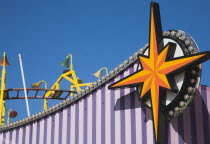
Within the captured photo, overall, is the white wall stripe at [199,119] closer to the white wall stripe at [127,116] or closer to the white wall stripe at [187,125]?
the white wall stripe at [187,125]

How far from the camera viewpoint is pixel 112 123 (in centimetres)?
748

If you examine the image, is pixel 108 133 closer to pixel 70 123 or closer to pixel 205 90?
pixel 70 123

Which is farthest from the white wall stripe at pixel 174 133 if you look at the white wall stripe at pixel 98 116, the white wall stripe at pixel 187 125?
the white wall stripe at pixel 98 116

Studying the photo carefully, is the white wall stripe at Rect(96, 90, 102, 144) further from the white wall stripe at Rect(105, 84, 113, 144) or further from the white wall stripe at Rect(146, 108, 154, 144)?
the white wall stripe at Rect(146, 108, 154, 144)

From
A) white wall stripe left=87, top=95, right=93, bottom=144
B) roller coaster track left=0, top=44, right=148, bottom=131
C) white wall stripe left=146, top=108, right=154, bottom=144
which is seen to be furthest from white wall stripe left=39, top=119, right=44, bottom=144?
white wall stripe left=146, top=108, right=154, bottom=144

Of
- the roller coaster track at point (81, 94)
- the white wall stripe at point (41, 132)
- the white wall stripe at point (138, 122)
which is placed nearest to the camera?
the white wall stripe at point (138, 122)

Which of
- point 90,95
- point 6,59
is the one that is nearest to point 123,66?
point 90,95

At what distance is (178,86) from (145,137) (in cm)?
116

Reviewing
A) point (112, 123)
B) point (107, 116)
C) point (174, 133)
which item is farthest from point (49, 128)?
point (174, 133)

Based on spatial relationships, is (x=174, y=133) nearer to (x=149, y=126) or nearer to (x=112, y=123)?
(x=149, y=126)

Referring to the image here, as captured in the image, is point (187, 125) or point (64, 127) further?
point (64, 127)

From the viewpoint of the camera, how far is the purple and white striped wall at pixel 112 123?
6.59 m

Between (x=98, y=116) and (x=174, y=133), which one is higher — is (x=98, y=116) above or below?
above

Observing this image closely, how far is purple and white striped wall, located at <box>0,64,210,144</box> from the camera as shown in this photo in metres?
6.59
